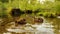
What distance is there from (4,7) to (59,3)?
168 inches

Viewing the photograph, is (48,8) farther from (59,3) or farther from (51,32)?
(51,32)

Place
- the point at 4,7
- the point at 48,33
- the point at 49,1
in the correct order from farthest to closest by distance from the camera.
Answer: the point at 49,1 → the point at 4,7 → the point at 48,33

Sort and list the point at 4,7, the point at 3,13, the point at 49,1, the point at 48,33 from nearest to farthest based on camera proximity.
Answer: the point at 48,33
the point at 3,13
the point at 4,7
the point at 49,1

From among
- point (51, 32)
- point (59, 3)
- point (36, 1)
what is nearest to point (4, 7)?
point (36, 1)

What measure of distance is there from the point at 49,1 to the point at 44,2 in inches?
16.4

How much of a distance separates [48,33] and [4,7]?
7.99 meters

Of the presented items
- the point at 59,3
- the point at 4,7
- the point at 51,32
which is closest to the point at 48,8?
the point at 59,3

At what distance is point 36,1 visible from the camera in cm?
1658

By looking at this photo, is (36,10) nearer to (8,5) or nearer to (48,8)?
(48,8)

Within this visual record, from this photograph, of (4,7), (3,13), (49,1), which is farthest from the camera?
(49,1)

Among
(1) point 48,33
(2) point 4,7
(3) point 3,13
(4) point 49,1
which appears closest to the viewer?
(1) point 48,33

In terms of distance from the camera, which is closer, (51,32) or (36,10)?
(51,32)

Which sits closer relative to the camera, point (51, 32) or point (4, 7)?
point (51, 32)

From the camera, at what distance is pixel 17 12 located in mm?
15109
